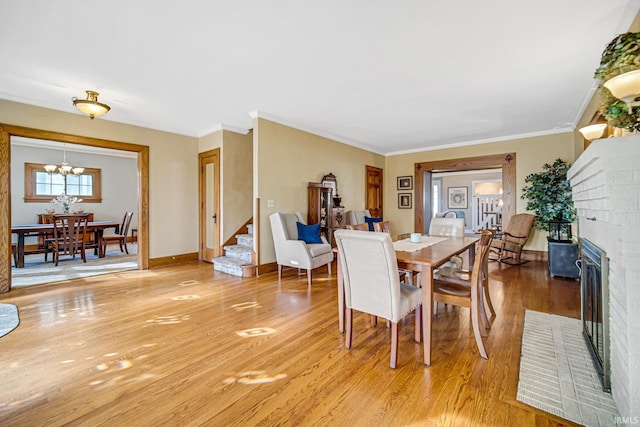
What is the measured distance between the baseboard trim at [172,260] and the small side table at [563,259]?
640 centimetres

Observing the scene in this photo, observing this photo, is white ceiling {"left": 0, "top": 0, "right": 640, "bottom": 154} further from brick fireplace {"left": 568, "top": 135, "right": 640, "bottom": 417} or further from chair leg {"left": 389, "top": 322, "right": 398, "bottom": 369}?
chair leg {"left": 389, "top": 322, "right": 398, "bottom": 369}

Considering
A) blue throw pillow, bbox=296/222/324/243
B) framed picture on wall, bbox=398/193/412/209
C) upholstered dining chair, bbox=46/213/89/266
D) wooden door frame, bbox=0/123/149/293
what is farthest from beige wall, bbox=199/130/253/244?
framed picture on wall, bbox=398/193/412/209

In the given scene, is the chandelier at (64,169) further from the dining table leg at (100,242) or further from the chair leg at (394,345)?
the chair leg at (394,345)

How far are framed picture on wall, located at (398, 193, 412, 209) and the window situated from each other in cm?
832

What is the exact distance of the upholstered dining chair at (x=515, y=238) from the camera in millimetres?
5264

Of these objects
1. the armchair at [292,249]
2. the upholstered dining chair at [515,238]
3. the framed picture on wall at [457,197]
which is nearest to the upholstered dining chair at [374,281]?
the armchair at [292,249]

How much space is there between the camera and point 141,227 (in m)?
4.95

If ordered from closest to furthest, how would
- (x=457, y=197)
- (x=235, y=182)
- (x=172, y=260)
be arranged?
(x=172, y=260) < (x=235, y=182) < (x=457, y=197)

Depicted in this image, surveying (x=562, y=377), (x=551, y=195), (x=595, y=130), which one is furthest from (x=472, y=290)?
(x=551, y=195)

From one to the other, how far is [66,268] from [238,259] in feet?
10.4

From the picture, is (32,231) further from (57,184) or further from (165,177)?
(57,184)

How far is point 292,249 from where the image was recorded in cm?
426

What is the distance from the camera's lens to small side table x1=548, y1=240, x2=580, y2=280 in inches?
167

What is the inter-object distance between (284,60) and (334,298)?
8.95 feet
